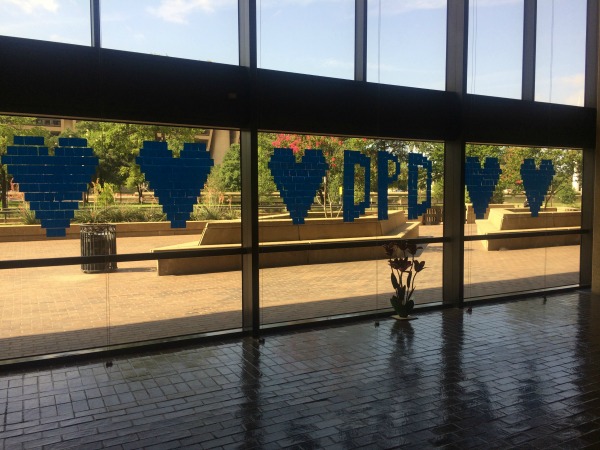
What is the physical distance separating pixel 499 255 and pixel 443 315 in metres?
2.74

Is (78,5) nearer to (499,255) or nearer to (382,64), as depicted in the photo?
(382,64)

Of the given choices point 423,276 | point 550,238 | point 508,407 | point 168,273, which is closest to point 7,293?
point 168,273

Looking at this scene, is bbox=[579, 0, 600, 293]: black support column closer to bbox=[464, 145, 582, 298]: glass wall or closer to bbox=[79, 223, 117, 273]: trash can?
bbox=[464, 145, 582, 298]: glass wall

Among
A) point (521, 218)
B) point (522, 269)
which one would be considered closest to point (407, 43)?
point (521, 218)

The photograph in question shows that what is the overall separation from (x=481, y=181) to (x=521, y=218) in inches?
54.0

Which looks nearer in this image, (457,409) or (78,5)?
(457,409)

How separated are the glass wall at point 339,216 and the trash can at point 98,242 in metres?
2.05

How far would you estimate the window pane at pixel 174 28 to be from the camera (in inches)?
263

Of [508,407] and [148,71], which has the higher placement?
[148,71]

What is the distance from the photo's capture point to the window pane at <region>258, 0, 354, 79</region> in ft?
25.2

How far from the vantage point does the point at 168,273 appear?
300 inches

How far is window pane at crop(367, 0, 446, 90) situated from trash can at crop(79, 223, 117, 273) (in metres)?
4.55

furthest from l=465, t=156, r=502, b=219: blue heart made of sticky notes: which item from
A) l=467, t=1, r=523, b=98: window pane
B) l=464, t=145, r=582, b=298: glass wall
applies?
l=467, t=1, r=523, b=98: window pane

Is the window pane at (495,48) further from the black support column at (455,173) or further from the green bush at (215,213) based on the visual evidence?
the green bush at (215,213)
